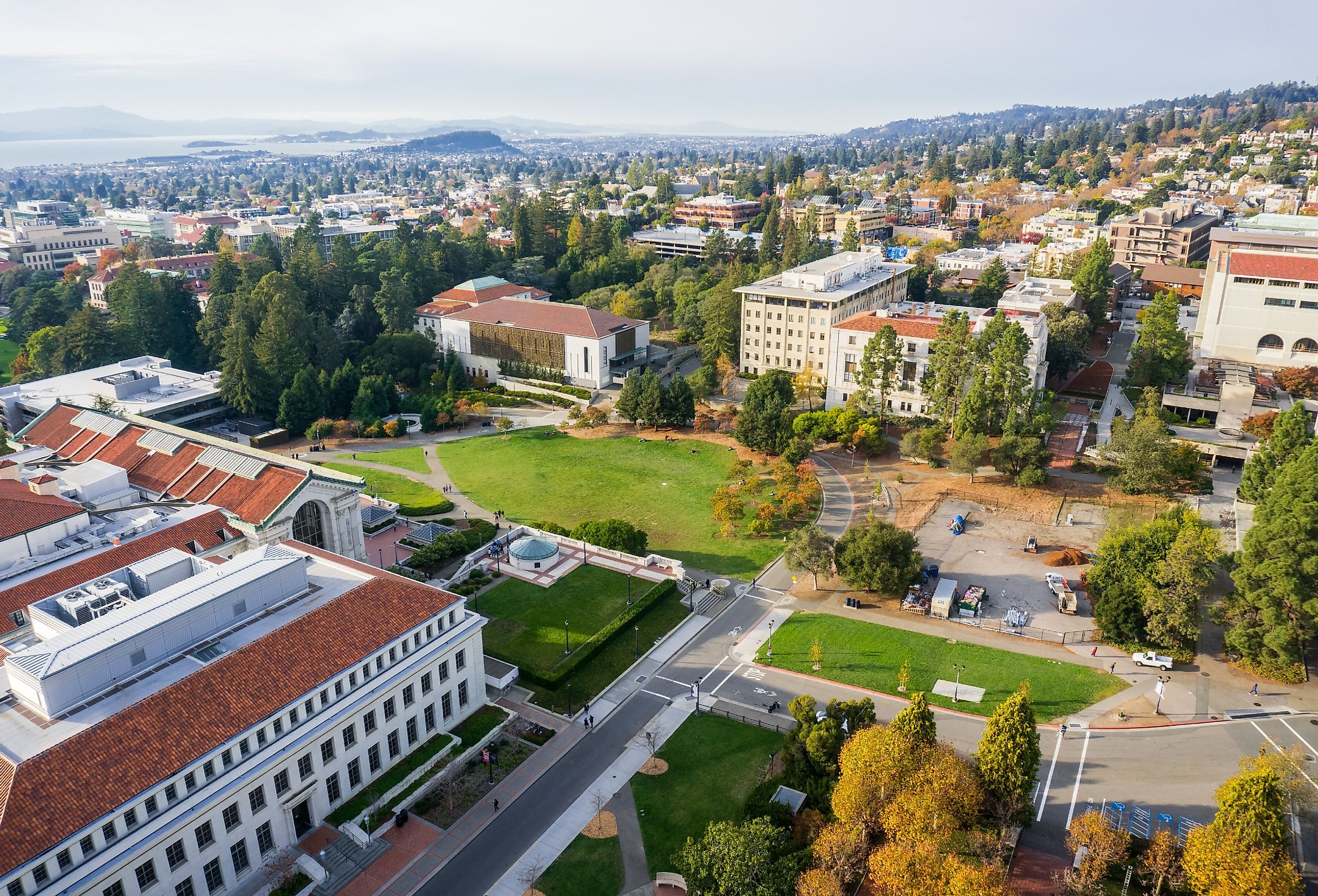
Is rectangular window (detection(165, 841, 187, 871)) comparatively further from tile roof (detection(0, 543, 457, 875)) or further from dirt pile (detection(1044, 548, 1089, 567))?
dirt pile (detection(1044, 548, 1089, 567))

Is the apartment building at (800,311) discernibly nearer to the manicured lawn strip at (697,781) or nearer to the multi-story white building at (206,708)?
the manicured lawn strip at (697,781)

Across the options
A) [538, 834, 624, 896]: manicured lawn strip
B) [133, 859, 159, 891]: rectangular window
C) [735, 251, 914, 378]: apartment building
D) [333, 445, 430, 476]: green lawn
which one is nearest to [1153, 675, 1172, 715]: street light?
[538, 834, 624, 896]: manicured lawn strip

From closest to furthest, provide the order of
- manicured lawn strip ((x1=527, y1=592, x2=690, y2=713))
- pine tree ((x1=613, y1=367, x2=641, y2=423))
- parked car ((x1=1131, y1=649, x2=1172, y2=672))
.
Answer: manicured lawn strip ((x1=527, y1=592, x2=690, y2=713))
parked car ((x1=1131, y1=649, x2=1172, y2=672))
pine tree ((x1=613, y1=367, x2=641, y2=423))

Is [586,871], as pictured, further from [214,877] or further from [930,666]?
[930,666]

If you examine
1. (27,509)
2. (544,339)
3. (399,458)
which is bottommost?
(399,458)

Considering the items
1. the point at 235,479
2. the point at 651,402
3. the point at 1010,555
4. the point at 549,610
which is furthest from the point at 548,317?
the point at 1010,555

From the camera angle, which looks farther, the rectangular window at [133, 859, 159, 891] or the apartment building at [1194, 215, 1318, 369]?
the apartment building at [1194, 215, 1318, 369]
